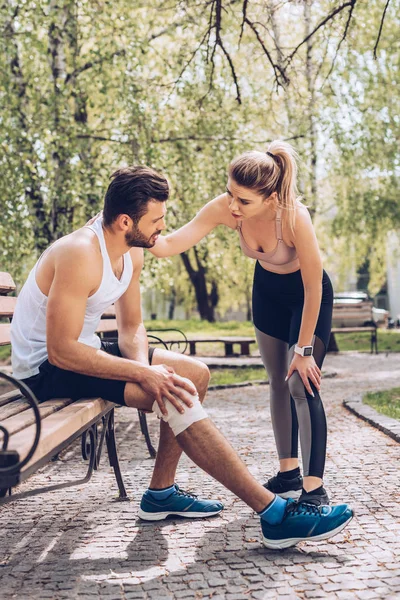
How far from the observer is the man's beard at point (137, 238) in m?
3.69

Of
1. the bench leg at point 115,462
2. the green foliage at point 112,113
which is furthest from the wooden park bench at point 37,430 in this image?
the green foliage at point 112,113

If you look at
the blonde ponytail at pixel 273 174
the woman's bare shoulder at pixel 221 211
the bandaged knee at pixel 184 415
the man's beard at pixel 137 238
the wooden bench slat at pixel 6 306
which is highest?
the blonde ponytail at pixel 273 174

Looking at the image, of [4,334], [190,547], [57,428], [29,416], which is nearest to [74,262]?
[29,416]

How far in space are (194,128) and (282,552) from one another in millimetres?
10988

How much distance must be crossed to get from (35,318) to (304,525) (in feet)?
5.08

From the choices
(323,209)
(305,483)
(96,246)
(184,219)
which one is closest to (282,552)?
(305,483)

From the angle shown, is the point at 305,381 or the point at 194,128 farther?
the point at 194,128

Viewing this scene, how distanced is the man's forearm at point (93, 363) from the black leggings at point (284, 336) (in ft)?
2.73

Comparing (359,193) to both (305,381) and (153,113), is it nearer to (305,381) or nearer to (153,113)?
(153,113)

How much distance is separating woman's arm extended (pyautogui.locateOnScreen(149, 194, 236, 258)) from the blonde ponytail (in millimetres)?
384

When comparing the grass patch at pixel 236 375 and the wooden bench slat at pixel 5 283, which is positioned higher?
the wooden bench slat at pixel 5 283

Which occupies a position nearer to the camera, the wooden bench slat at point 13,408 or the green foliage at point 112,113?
the wooden bench slat at point 13,408

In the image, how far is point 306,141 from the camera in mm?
16703

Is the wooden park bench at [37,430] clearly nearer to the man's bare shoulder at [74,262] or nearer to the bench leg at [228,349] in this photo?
the man's bare shoulder at [74,262]
